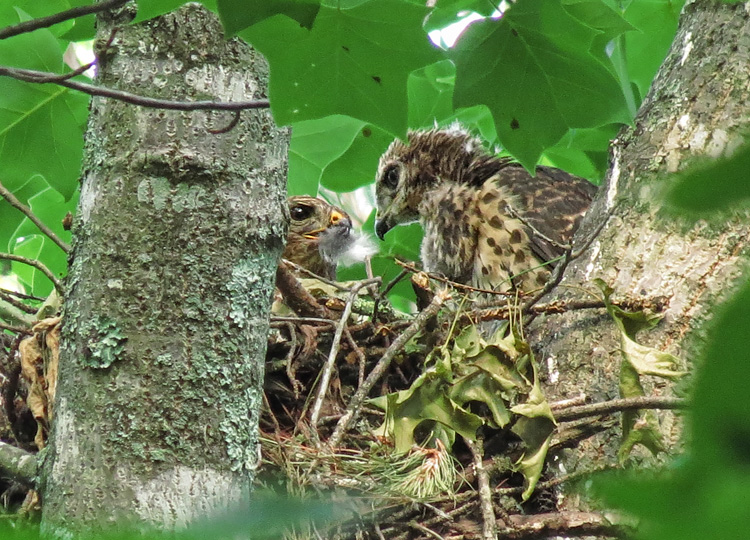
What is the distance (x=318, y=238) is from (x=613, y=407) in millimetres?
2850

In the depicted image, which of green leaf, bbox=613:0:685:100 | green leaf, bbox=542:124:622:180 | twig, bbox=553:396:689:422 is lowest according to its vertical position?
twig, bbox=553:396:689:422

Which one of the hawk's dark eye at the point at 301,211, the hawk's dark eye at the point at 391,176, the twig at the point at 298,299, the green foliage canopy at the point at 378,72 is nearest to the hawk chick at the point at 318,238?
the hawk's dark eye at the point at 301,211

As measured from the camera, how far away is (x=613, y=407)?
2.21 meters

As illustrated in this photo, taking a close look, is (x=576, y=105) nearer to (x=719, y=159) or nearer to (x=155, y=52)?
(x=155, y=52)

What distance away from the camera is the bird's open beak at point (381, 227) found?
15.5 feet

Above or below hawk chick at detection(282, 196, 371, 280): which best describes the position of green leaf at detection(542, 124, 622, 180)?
above

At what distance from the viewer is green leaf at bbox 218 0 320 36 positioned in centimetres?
127

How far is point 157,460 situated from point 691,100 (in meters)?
2.18

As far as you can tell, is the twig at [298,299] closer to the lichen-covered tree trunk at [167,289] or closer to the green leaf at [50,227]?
the lichen-covered tree trunk at [167,289]

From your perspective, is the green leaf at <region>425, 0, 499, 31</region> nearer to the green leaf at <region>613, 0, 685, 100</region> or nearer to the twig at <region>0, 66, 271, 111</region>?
the twig at <region>0, 66, 271, 111</region>

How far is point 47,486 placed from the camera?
1789mm

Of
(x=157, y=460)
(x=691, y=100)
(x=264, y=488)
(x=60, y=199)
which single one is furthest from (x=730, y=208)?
(x=60, y=199)

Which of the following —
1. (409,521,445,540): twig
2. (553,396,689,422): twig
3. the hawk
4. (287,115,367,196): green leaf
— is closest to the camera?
(553,396,689,422): twig

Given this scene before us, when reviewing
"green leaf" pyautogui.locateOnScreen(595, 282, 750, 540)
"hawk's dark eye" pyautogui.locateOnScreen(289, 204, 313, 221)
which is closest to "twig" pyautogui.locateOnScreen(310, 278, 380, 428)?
"hawk's dark eye" pyautogui.locateOnScreen(289, 204, 313, 221)
